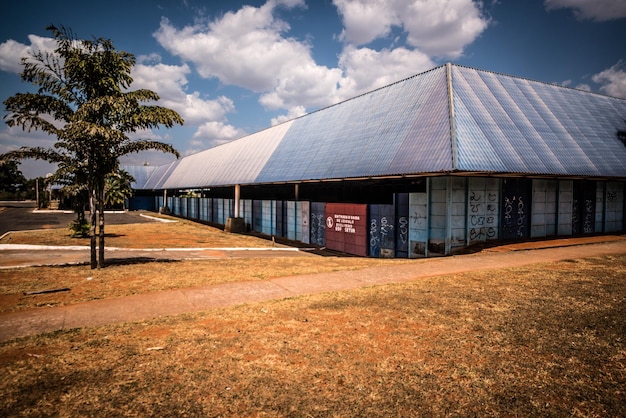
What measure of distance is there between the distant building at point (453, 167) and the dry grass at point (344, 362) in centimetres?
906

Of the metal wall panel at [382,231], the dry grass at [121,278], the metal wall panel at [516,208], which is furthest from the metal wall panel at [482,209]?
the dry grass at [121,278]

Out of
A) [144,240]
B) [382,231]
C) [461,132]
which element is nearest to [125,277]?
[382,231]

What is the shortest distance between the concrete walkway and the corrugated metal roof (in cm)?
456

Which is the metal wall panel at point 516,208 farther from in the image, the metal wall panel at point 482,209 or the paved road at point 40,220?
the paved road at point 40,220

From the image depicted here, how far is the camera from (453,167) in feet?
48.6

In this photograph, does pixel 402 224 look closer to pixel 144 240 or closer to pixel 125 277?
pixel 125 277

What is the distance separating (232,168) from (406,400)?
3596 centimetres

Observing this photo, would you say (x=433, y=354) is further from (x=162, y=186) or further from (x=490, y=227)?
(x=162, y=186)

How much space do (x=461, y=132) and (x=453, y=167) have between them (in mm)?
2903

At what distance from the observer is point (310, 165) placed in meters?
25.2

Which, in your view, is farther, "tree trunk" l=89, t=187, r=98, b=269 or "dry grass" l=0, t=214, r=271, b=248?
"dry grass" l=0, t=214, r=271, b=248

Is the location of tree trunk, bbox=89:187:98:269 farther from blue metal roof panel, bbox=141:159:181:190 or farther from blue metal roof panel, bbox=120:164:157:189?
blue metal roof panel, bbox=120:164:157:189

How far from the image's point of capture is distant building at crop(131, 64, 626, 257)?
1678cm

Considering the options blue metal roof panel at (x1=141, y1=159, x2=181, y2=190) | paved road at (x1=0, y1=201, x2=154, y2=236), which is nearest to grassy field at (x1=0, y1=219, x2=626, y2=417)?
paved road at (x1=0, y1=201, x2=154, y2=236)
